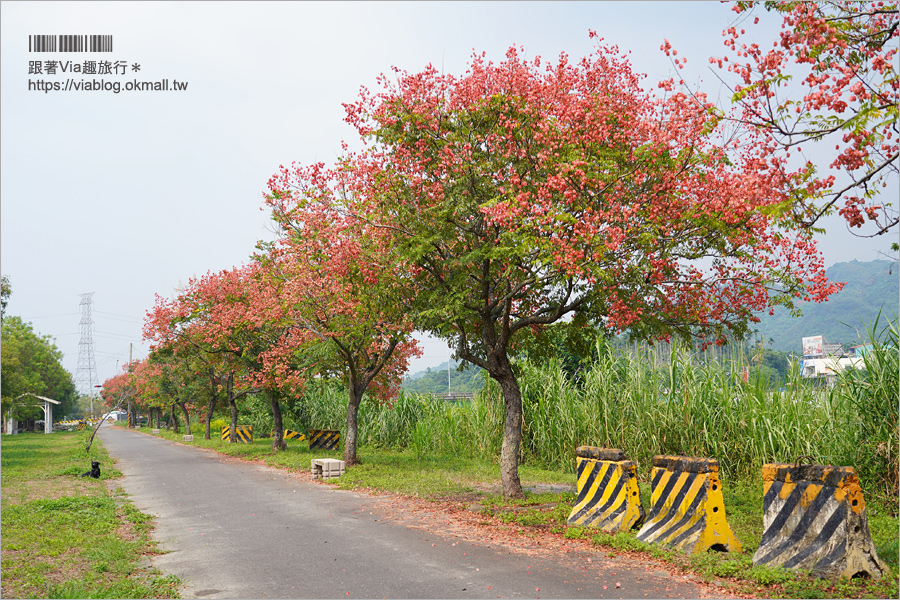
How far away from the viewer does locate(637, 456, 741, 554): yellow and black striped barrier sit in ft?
23.3

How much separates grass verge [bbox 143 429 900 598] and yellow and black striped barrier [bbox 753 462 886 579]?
0.55ft

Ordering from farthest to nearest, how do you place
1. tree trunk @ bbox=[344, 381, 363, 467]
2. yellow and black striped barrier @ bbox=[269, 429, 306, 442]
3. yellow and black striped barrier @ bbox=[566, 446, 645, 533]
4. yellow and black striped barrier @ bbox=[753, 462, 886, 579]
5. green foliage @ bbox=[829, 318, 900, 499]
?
yellow and black striped barrier @ bbox=[269, 429, 306, 442] → tree trunk @ bbox=[344, 381, 363, 467] → green foliage @ bbox=[829, 318, 900, 499] → yellow and black striped barrier @ bbox=[566, 446, 645, 533] → yellow and black striped barrier @ bbox=[753, 462, 886, 579]

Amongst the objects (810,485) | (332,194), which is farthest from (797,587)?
(332,194)

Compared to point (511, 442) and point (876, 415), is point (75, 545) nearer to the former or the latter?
point (511, 442)

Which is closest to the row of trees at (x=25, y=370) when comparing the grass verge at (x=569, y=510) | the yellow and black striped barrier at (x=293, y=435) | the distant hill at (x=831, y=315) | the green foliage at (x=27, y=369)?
the green foliage at (x=27, y=369)

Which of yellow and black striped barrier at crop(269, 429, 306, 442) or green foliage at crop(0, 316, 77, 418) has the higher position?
green foliage at crop(0, 316, 77, 418)

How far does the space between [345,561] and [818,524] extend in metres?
4.76

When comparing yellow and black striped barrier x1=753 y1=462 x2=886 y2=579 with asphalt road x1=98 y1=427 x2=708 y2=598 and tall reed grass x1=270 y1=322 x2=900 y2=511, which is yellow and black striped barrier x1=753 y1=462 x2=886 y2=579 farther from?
tall reed grass x1=270 y1=322 x2=900 y2=511

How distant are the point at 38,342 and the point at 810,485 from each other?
6261 cm

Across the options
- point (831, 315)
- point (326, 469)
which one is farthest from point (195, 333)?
point (831, 315)

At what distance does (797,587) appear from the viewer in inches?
226

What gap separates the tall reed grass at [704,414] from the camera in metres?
9.09

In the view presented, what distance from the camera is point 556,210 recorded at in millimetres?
8906

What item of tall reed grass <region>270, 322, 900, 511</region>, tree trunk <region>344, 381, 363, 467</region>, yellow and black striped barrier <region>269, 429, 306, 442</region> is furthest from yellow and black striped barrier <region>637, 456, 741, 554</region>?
yellow and black striped barrier <region>269, 429, 306, 442</region>
